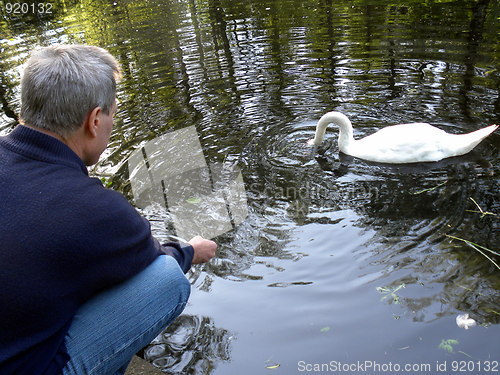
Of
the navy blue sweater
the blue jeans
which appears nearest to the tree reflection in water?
the blue jeans

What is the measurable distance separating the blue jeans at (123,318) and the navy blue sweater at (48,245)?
0.07 metres

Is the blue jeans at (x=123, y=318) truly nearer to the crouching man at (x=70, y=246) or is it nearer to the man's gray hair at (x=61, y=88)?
the crouching man at (x=70, y=246)

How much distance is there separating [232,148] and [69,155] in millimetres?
3575

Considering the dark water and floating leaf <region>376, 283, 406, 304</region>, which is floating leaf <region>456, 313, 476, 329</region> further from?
floating leaf <region>376, 283, 406, 304</region>

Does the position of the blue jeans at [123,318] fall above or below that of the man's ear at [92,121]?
below

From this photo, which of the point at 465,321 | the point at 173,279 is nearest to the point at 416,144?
the point at 465,321

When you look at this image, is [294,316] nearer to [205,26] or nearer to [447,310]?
[447,310]

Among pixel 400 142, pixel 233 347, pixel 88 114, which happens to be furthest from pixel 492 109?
pixel 88 114

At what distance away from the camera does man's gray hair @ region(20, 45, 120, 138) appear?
2168 millimetres

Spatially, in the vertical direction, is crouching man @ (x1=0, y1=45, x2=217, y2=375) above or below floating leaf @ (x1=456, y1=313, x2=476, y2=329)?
above

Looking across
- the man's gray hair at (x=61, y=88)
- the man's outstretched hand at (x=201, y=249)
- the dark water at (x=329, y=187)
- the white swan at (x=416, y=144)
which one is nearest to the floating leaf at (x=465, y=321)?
the dark water at (x=329, y=187)

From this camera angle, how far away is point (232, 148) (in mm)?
5727

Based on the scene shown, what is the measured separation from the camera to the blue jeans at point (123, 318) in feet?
7.14

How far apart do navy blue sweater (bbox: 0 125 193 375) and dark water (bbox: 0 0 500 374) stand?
1130 mm
